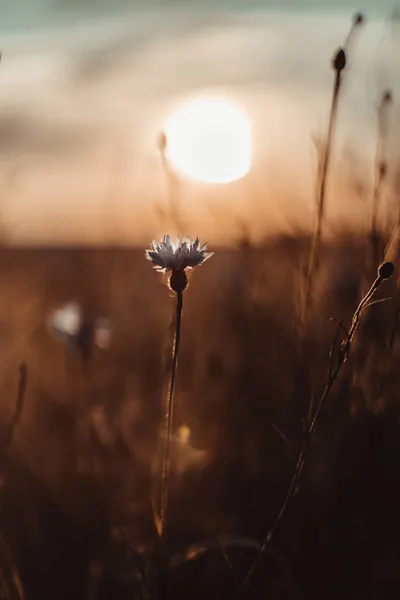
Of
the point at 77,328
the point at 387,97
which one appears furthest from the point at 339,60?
the point at 77,328

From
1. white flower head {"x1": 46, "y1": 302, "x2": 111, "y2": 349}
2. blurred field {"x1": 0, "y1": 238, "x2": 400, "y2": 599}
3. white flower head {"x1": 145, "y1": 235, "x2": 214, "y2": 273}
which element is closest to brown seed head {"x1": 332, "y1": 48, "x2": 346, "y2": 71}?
white flower head {"x1": 145, "y1": 235, "x2": 214, "y2": 273}

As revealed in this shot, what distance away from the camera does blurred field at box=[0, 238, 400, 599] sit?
1342 mm

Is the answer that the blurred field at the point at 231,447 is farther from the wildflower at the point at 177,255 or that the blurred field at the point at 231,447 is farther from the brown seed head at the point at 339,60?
the brown seed head at the point at 339,60

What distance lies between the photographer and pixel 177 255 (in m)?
1.05

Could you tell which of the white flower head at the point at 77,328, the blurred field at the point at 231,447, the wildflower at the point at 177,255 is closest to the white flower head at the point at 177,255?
the wildflower at the point at 177,255

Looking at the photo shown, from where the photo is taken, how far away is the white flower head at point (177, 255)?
40.8 inches

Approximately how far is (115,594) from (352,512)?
0.50 m

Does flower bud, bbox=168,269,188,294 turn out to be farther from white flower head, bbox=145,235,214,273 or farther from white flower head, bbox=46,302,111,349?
white flower head, bbox=46,302,111,349

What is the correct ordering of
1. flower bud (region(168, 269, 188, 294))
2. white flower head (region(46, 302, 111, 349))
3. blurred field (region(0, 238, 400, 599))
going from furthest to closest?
white flower head (region(46, 302, 111, 349))
blurred field (region(0, 238, 400, 599))
flower bud (region(168, 269, 188, 294))

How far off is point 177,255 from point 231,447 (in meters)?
0.89

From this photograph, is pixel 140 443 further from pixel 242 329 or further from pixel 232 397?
pixel 242 329

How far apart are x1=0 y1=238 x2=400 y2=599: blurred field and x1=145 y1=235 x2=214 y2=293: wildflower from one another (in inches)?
10.1

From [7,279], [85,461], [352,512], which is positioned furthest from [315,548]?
[7,279]

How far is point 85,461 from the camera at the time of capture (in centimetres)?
184
